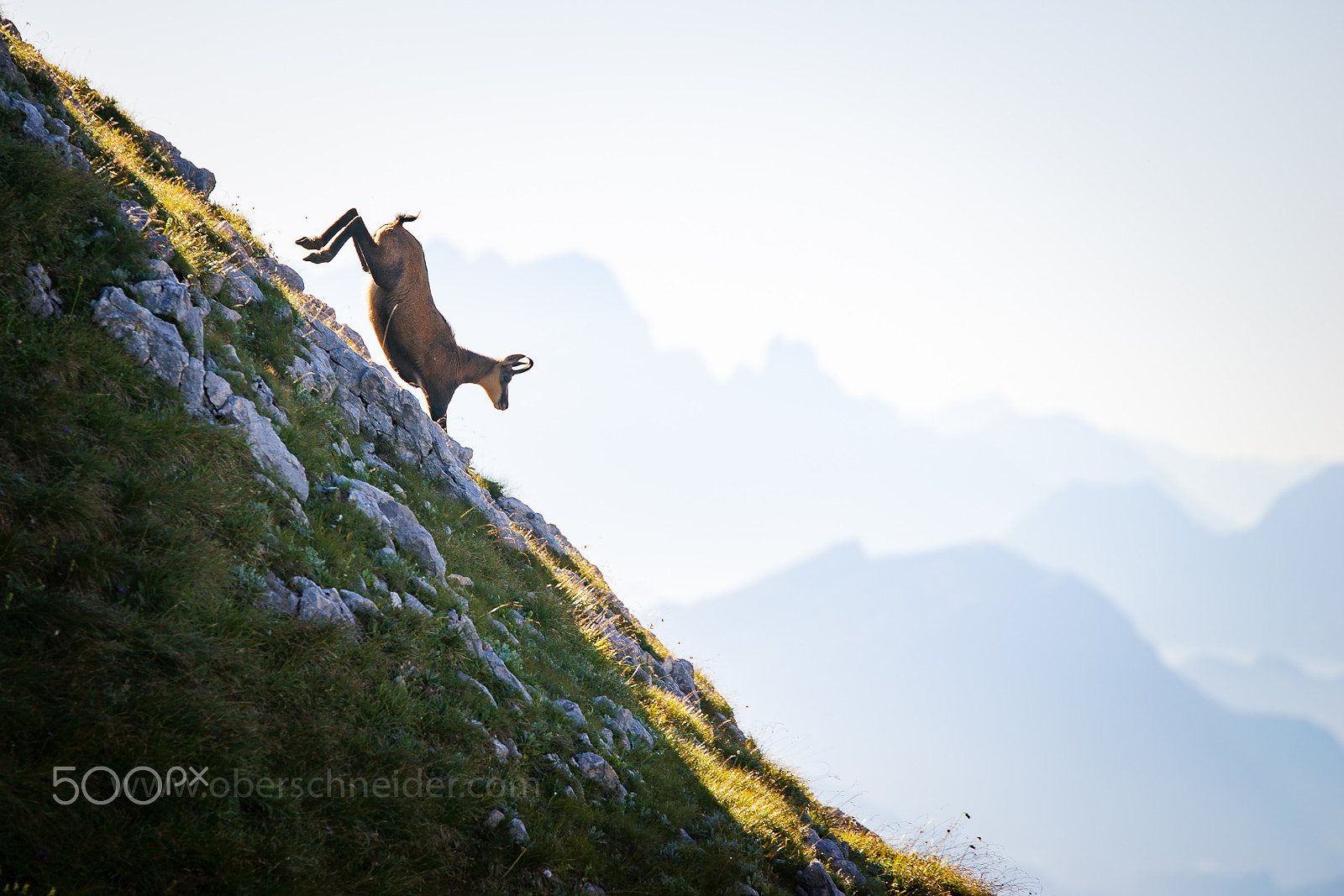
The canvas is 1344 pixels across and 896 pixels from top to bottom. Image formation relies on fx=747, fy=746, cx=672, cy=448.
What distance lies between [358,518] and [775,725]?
10244 millimetres

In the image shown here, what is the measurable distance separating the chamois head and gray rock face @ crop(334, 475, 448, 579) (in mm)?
8524

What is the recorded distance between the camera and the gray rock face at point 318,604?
647 cm

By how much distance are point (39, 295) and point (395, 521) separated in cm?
408

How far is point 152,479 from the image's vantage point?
591 centimetres

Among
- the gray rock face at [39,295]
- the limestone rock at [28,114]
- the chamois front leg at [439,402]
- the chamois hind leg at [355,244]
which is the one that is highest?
the chamois hind leg at [355,244]

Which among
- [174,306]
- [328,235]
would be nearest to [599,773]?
[174,306]

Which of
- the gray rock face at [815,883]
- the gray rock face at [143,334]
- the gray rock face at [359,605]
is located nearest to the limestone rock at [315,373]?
the gray rock face at [143,334]

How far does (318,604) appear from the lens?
6.54 metres

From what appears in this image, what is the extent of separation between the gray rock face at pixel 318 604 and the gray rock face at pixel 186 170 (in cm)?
1111

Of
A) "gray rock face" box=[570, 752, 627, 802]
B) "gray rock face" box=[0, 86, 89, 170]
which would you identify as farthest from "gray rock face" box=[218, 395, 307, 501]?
"gray rock face" box=[570, 752, 627, 802]

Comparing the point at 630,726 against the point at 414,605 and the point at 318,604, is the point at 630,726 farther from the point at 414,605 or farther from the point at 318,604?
the point at 318,604

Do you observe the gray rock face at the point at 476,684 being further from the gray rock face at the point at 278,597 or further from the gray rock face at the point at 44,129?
the gray rock face at the point at 44,129

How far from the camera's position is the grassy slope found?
440 centimetres

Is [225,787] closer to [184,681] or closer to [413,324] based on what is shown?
[184,681]
